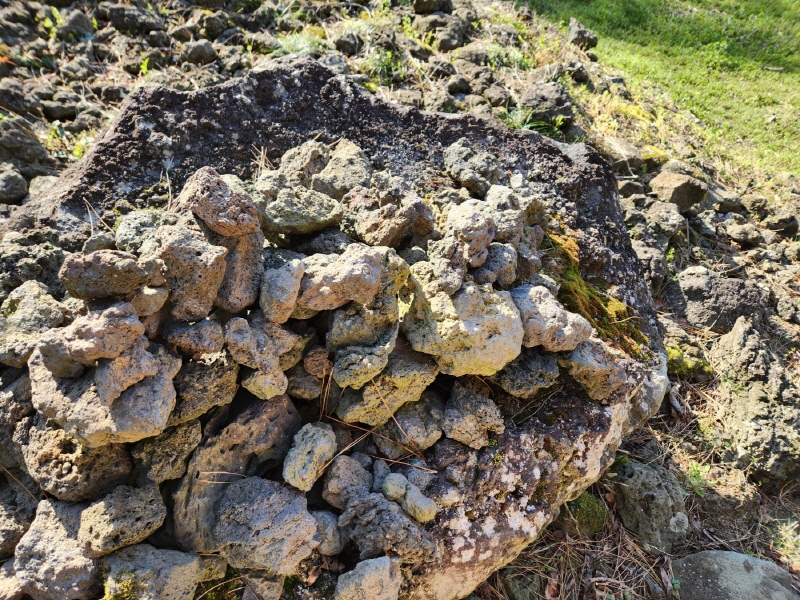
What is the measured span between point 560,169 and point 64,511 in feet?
9.87

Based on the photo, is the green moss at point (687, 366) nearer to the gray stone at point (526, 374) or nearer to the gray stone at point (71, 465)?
the gray stone at point (526, 374)

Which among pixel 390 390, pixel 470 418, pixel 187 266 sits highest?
pixel 187 266

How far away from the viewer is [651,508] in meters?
2.84

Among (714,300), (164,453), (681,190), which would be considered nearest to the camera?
(164,453)

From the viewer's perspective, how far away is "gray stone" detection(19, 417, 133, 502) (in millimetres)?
1748

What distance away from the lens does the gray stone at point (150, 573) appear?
1675 mm

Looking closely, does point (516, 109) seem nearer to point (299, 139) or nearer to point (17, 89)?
point (299, 139)

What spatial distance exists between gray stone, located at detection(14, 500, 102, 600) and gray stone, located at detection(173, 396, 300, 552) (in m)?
0.30

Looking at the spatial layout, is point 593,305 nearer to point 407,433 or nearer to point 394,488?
point 407,433

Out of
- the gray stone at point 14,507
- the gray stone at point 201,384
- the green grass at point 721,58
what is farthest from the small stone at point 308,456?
the green grass at point 721,58

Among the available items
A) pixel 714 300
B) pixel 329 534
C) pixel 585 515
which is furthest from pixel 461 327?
pixel 714 300

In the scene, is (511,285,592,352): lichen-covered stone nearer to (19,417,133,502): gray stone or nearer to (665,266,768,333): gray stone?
(19,417,133,502): gray stone

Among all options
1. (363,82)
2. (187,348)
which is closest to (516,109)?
(363,82)

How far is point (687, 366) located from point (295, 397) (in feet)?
9.75
